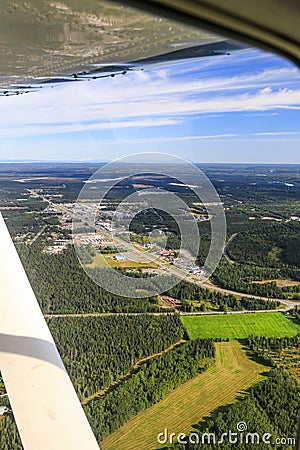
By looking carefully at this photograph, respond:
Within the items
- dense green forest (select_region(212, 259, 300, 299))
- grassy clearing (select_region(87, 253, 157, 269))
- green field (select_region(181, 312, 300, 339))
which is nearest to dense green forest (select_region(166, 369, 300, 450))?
green field (select_region(181, 312, 300, 339))

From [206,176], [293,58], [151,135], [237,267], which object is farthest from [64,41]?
[151,135]

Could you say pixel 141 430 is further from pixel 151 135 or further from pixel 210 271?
pixel 151 135

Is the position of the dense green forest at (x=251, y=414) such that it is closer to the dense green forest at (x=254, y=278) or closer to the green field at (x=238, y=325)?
the green field at (x=238, y=325)

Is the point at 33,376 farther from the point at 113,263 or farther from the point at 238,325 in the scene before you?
the point at 238,325

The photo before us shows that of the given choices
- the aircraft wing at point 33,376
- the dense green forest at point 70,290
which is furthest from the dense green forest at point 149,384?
the aircraft wing at point 33,376

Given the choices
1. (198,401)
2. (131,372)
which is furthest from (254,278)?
(131,372)
